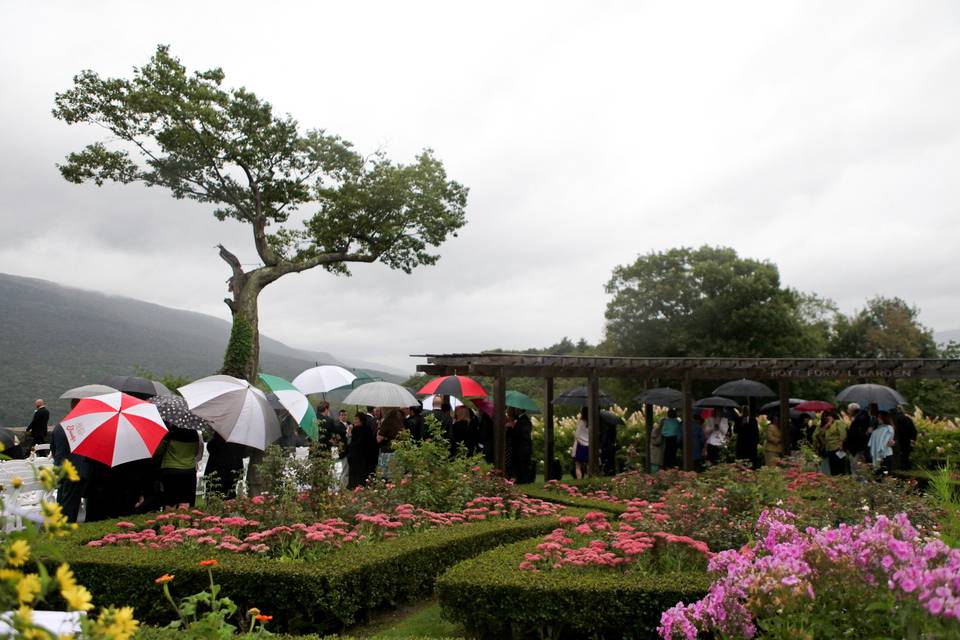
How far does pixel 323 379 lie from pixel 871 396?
30.9 feet

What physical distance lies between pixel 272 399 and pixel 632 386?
26552mm

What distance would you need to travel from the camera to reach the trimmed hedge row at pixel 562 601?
5.12m

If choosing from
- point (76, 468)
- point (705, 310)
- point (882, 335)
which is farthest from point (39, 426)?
point (882, 335)

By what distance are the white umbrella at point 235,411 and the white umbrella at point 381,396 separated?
318 centimetres

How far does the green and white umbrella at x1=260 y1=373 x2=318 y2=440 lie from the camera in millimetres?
9438

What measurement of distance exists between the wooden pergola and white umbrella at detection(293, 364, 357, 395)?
1528 millimetres

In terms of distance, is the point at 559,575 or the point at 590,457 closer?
the point at 559,575

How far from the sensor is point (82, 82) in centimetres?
2267

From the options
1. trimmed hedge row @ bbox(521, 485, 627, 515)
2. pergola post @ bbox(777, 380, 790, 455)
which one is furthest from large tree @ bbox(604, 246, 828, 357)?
trimmed hedge row @ bbox(521, 485, 627, 515)

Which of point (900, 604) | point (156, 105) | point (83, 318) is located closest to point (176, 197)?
point (156, 105)

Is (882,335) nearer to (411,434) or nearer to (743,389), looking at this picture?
(743,389)

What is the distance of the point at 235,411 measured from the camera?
7617 millimetres

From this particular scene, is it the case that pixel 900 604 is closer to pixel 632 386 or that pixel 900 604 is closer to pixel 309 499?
pixel 309 499

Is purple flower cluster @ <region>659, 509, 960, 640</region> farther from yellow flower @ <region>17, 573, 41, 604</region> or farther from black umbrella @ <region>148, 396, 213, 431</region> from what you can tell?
black umbrella @ <region>148, 396, 213, 431</region>
